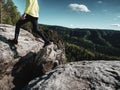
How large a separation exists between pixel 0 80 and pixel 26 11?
Result: 410cm

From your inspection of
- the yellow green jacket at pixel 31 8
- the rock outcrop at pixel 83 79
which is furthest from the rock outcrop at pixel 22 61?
the yellow green jacket at pixel 31 8

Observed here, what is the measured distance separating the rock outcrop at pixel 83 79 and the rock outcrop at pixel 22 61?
1995 millimetres

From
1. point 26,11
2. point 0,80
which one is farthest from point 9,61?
point 26,11

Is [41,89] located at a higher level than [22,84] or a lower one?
higher

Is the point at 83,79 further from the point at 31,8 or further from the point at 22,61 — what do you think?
the point at 31,8

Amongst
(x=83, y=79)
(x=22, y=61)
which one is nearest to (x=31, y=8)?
(x=22, y=61)

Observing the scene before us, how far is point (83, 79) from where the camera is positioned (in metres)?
9.94

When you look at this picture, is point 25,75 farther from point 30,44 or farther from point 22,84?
point 30,44

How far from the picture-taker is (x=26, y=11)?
473 inches

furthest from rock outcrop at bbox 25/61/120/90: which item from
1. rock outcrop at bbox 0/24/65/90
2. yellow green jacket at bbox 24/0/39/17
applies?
yellow green jacket at bbox 24/0/39/17

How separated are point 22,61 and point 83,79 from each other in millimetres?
4637

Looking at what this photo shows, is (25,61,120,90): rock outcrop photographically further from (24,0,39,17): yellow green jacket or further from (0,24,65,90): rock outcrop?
(24,0,39,17): yellow green jacket

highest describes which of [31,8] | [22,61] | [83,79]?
[31,8]

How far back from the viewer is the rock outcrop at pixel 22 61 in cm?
1239
